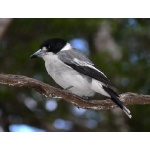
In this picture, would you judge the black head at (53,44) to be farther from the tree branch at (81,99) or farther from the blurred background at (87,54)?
the blurred background at (87,54)

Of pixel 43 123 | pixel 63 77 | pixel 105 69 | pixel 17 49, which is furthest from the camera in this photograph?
pixel 43 123

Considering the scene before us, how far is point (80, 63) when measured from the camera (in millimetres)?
2668

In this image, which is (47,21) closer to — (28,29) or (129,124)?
(28,29)

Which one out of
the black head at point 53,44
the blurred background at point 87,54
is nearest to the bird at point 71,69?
the black head at point 53,44

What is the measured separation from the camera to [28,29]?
→ 4.23 m

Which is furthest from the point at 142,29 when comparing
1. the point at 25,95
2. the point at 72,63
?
the point at 72,63

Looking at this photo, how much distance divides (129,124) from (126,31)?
0.72 m

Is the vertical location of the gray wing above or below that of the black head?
below

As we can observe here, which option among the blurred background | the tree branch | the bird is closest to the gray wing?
the bird

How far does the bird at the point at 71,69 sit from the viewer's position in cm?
261

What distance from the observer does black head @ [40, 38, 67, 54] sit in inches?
105

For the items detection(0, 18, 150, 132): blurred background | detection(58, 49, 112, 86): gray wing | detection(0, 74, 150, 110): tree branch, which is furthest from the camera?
detection(0, 18, 150, 132): blurred background

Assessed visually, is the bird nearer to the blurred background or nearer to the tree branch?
the tree branch

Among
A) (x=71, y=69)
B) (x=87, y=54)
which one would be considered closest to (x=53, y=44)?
(x=71, y=69)
